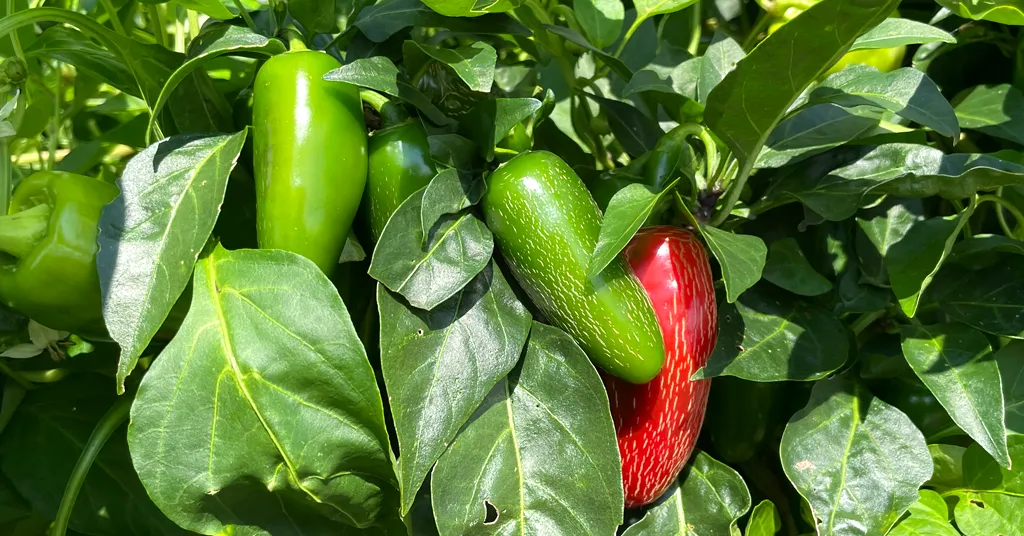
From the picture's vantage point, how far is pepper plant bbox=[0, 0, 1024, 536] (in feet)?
1.73

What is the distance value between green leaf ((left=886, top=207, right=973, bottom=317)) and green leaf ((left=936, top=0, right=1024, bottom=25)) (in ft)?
0.48

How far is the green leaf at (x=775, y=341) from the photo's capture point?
1.87 feet

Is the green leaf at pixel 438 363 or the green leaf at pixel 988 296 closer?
the green leaf at pixel 438 363

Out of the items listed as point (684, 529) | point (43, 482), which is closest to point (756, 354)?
point (684, 529)

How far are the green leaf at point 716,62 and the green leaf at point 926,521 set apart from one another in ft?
1.35

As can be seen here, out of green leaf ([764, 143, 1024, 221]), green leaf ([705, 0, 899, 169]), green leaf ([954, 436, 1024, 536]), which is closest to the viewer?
green leaf ([705, 0, 899, 169])

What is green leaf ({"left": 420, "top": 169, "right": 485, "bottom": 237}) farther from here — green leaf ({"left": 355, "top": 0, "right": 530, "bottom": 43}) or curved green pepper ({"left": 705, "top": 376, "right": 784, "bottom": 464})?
curved green pepper ({"left": 705, "top": 376, "right": 784, "bottom": 464})

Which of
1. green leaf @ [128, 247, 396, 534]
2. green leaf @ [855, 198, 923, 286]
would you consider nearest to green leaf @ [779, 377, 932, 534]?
green leaf @ [855, 198, 923, 286]

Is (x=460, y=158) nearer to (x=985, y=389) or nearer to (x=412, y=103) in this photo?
(x=412, y=103)

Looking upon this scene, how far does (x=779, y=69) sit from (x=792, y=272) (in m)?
0.20

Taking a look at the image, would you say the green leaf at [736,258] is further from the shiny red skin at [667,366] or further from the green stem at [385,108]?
the green stem at [385,108]

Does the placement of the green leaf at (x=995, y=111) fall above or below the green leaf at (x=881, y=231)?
above

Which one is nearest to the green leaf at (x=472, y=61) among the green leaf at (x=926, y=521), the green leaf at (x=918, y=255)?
the green leaf at (x=918, y=255)

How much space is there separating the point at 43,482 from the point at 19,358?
0.11 m
